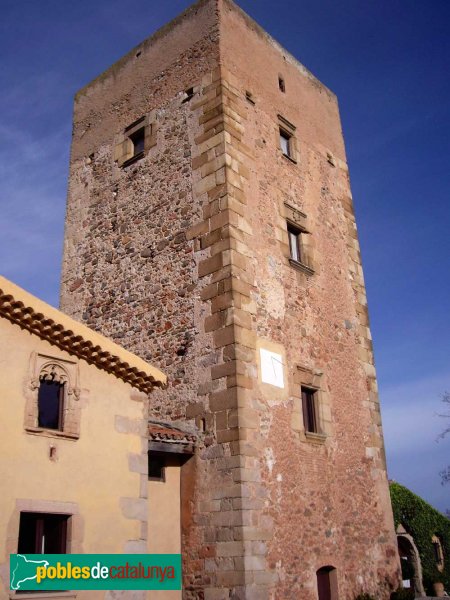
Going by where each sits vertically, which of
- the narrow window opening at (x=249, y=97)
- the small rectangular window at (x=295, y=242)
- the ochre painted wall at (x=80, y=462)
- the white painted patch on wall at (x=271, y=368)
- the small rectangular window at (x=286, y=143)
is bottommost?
the ochre painted wall at (x=80, y=462)

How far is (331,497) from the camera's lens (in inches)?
445

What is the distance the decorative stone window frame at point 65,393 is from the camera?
25.4 feet

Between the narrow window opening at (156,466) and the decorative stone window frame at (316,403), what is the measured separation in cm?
233

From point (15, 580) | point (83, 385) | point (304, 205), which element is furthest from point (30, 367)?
point (304, 205)

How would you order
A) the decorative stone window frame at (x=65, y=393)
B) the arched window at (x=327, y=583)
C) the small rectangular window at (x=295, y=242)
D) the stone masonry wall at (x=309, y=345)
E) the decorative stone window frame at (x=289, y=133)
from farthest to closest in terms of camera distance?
1. the decorative stone window frame at (x=289, y=133)
2. the small rectangular window at (x=295, y=242)
3. the arched window at (x=327, y=583)
4. the stone masonry wall at (x=309, y=345)
5. the decorative stone window frame at (x=65, y=393)

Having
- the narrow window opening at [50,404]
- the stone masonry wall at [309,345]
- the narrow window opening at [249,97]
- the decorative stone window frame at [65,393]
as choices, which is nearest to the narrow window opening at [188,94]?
the stone masonry wall at [309,345]

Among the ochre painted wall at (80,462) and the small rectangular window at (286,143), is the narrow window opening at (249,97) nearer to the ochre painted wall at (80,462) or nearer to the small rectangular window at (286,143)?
the small rectangular window at (286,143)

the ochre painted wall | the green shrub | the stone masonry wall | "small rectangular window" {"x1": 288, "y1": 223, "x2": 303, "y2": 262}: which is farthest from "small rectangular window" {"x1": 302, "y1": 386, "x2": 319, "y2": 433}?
the green shrub

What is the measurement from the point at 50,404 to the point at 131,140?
748 centimetres

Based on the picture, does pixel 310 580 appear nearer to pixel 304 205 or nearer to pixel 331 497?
pixel 331 497

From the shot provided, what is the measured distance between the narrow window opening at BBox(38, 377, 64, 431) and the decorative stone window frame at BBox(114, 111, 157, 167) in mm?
6473

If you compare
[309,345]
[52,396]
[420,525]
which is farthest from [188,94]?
[420,525]

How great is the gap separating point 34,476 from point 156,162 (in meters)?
7.23

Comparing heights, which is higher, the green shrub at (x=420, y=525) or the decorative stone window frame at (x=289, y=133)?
the decorative stone window frame at (x=289, y=133)
